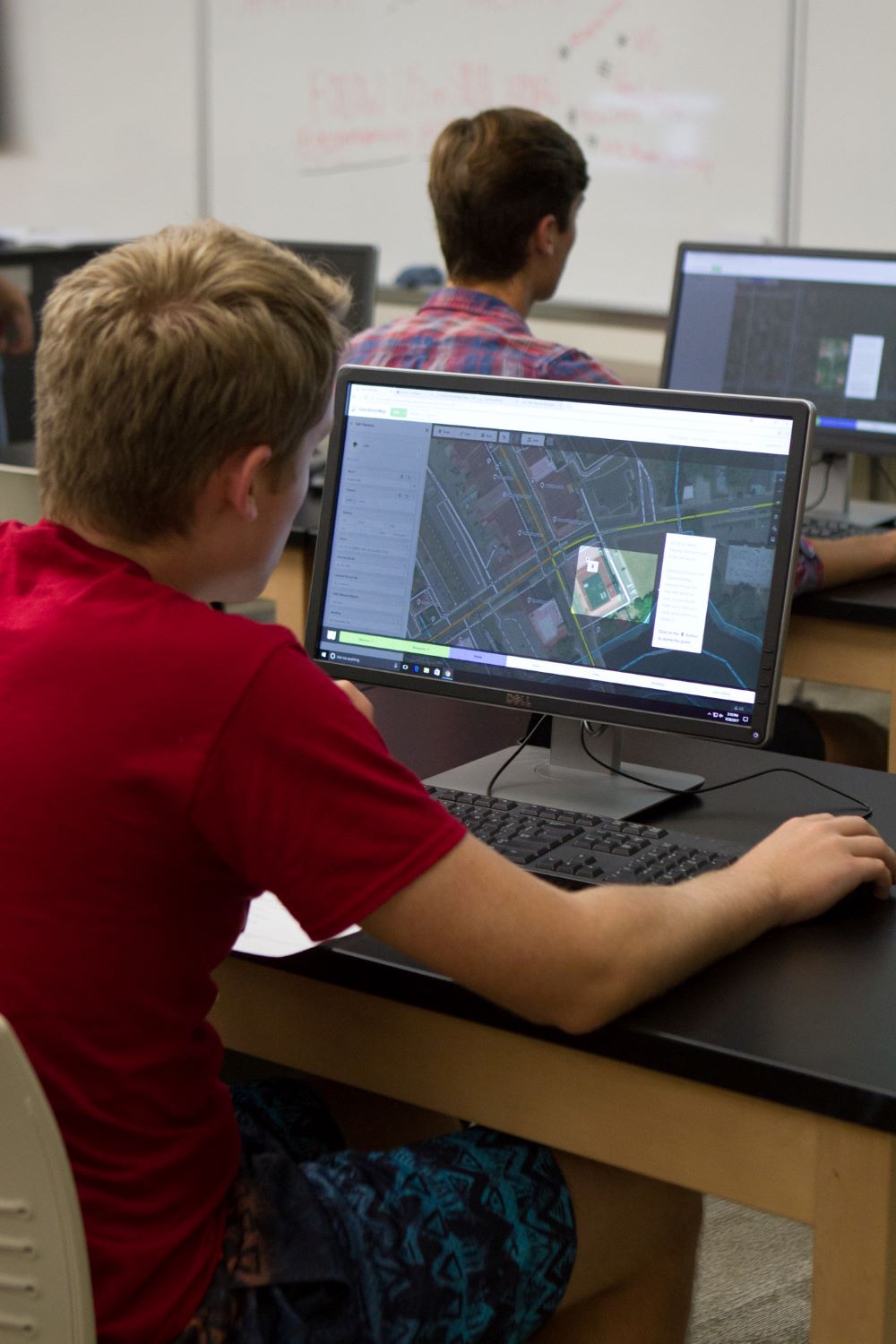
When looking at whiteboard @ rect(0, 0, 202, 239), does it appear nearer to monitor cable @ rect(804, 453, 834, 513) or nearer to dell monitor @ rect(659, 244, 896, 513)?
dell monitor @ rect(659, 244, 896, 513)

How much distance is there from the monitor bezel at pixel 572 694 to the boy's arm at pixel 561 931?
0.26 meters

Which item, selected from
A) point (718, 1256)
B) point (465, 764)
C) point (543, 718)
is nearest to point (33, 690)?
point (465, 764)

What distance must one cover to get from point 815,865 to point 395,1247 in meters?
0.43

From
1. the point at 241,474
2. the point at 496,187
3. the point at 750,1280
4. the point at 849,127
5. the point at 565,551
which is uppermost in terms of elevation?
the point at 849,127

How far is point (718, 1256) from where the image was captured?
199 centimetres

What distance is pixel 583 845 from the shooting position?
1.35 m

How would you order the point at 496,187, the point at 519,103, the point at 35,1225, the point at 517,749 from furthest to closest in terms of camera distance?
the point at 519,103 < the point at 496,187 < the point at 517,749 < the point at 35,1225

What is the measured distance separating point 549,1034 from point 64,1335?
0.37 meters

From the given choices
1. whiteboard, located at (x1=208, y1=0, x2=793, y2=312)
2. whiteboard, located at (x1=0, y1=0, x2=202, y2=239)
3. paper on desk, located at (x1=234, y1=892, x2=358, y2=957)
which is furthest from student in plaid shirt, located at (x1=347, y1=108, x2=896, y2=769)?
whiteboard, located at (x1=0, y1=0, x2=202, y2=239)

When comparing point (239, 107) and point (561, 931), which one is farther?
point (239, 107)

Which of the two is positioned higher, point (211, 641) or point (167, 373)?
point (167, 373)

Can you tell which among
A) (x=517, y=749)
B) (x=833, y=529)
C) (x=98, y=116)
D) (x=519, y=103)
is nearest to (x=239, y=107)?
(x=98, y=116)

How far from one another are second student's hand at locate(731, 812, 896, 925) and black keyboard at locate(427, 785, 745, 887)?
0.07m

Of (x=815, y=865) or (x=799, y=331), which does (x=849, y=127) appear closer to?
(x=799, y=331)
